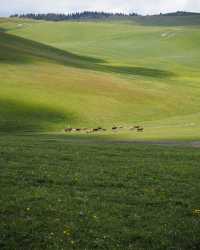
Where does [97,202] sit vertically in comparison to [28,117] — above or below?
above

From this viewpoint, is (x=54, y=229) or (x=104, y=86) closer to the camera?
(x=54, y=229)

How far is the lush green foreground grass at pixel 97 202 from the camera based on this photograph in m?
13.8

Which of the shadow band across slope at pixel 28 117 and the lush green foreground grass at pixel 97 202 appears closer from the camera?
the lush green foreground grass at pixel 97 202

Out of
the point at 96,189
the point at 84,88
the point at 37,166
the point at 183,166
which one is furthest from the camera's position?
the point at 84,88

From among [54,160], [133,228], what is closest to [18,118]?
[54,160]

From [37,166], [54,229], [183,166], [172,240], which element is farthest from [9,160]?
[172,240]

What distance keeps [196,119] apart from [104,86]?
929 inches

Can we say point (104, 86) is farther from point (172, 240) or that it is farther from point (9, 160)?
point (172, 240)

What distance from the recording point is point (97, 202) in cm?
1692

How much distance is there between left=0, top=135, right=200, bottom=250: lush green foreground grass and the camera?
13828 mm

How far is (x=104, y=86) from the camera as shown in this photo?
7294cm

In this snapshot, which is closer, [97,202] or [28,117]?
[97,202]

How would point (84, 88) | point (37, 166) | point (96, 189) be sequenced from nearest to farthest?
point (96, 189)
point (37, 166)
point (84, 88)

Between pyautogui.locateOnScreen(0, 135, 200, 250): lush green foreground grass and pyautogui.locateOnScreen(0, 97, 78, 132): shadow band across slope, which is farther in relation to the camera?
pyautogui.locateOnScreen(0, 97, 78, 132): shadow band across slope
